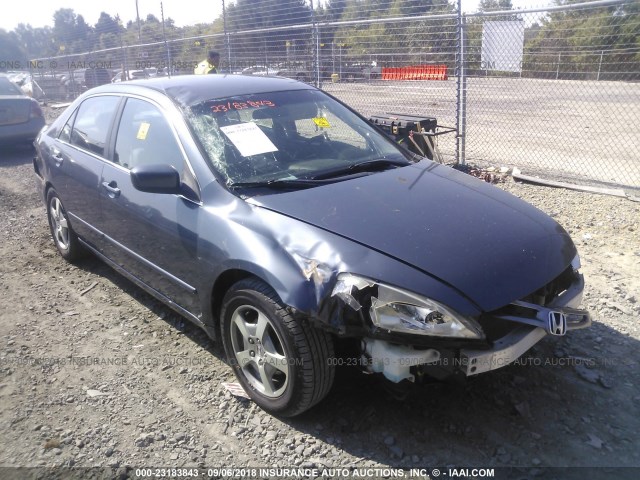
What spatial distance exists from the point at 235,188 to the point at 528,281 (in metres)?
1.63

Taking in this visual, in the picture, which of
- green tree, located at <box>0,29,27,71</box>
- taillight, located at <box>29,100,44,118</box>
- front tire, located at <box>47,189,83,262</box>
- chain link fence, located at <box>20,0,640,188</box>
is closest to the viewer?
front tire, located at <box>47,189,83,262</box>

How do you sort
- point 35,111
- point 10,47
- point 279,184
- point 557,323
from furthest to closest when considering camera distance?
point 10,47, point 35,111, point 279,184, point 557,323

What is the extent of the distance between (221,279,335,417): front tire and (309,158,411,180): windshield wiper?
916mm

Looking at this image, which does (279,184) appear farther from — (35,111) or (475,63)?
(35,111)

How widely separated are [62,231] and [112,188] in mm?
1576

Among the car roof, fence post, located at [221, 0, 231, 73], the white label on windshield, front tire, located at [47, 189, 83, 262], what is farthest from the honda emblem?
fence post, located at [221, 0, 231, 73]

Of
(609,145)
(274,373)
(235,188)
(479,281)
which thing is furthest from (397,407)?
(609,145)

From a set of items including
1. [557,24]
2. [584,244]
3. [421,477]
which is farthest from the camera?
[557,24]

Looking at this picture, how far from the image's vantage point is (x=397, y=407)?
2.98m

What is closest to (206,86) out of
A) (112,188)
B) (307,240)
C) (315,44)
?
(112,188)

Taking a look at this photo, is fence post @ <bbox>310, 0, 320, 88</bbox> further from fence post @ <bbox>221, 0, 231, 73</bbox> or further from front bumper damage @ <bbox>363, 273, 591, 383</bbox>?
front bumper damage @ <bbox>363, 273, 591, 383</bbox>

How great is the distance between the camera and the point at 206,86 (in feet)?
12.7

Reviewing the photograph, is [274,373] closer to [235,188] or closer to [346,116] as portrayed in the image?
[235,188]

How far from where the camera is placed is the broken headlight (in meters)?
2.42
